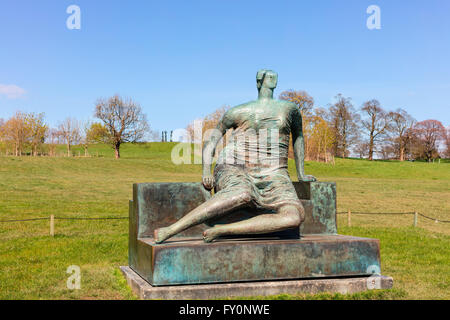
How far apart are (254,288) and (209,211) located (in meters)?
0.95

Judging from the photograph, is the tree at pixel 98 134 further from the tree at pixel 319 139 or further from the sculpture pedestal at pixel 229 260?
the sculpture pedestal at pixel 229 260

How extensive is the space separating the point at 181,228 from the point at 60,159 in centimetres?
3611

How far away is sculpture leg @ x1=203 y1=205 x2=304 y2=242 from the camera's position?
527cm

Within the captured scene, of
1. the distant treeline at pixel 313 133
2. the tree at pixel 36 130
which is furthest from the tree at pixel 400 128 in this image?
the tree at pixel 36 130

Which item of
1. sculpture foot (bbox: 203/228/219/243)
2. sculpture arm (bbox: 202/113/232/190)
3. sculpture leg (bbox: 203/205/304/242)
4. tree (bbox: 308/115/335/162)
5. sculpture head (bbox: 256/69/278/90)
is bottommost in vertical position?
sculpture foot (bbox: 203/228/219/243)

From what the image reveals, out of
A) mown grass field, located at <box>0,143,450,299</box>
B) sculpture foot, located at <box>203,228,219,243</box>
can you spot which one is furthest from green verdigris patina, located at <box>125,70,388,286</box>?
mown grass field, located at <box>0,143,450,299</box>

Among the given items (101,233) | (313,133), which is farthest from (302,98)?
(101,233)

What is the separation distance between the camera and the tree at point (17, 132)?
49656mm

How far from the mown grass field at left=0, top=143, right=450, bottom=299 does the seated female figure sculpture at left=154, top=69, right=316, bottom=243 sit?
0.89m

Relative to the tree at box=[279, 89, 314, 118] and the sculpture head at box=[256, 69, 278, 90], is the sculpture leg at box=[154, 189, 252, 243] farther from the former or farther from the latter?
the tree at box=[279, 89, 314, 118]

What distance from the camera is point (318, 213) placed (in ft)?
20.8

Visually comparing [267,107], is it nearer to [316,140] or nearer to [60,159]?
[60,159]

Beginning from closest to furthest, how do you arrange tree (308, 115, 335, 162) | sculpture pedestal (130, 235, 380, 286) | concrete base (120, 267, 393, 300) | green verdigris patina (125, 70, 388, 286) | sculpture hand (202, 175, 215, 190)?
concrete base (120, 267, 393, 300), sculpture pedestal (130, 235, 380, 286), green verdigris patina (125, 70, 388, 286), sculpture hand (202, 175, 215, 190), tree (308, 115, 335, 162)
